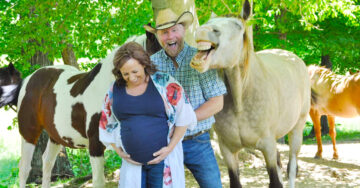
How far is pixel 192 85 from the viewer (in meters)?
2.76

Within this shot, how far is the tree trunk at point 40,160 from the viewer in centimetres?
747

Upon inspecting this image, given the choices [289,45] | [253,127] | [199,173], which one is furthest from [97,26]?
[289,45]

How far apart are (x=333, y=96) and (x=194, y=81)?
6256 millimetres

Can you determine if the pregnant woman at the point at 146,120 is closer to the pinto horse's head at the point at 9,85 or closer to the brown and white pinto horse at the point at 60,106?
the brown and white pinto horse at the point at 60,106

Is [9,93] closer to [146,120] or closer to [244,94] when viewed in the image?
[244,94]

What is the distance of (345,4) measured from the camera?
29.6 ft

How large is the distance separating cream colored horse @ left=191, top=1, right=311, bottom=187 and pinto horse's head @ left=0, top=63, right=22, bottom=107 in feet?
9.86

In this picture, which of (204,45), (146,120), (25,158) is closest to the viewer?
(146,120)

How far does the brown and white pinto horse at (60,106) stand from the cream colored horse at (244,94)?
1.22m

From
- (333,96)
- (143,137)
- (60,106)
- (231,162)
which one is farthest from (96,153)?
(333,96)

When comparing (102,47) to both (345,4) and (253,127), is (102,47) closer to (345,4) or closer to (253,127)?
(253,127)

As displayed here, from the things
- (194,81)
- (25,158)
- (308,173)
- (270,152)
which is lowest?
(308,173)

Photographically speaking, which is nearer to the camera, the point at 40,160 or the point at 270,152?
the point at 270,152

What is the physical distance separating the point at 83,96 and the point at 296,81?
8.60 feet
